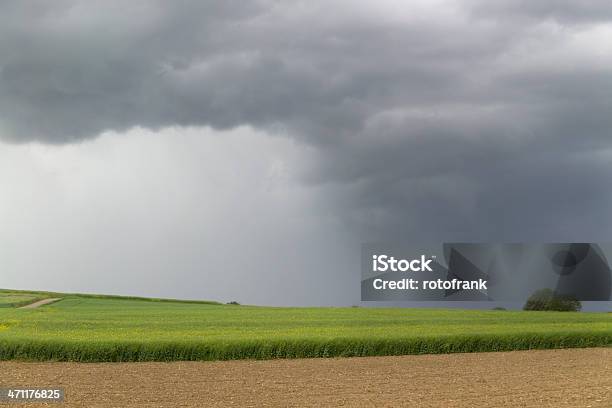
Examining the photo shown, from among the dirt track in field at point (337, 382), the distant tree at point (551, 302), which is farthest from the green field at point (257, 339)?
the distant tree at point (551, 302)

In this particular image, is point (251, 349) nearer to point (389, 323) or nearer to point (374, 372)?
point (374, 372)

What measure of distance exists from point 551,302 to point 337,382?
5903cm

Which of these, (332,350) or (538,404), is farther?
(332,350)

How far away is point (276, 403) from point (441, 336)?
19781 mm

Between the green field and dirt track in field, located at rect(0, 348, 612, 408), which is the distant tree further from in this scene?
dirt track in field, located at rect(0, 348, 612, 408)

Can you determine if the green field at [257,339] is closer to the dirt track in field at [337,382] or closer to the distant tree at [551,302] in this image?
the dirt track in field at [337,382]

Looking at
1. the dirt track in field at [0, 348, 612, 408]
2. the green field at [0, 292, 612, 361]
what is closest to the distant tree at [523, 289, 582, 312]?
the green field at [0, 292, 612, 361]

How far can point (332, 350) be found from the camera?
39.7m

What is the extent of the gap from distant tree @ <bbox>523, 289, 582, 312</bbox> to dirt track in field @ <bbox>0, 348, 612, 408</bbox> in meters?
44.7

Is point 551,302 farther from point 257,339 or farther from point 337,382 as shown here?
point 337,382

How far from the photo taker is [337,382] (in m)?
29.8

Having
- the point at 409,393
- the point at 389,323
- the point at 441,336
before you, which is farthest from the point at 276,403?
the point at 389,323

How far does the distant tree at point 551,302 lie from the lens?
270 feet

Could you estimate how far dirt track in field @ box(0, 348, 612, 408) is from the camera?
25.6 metres
